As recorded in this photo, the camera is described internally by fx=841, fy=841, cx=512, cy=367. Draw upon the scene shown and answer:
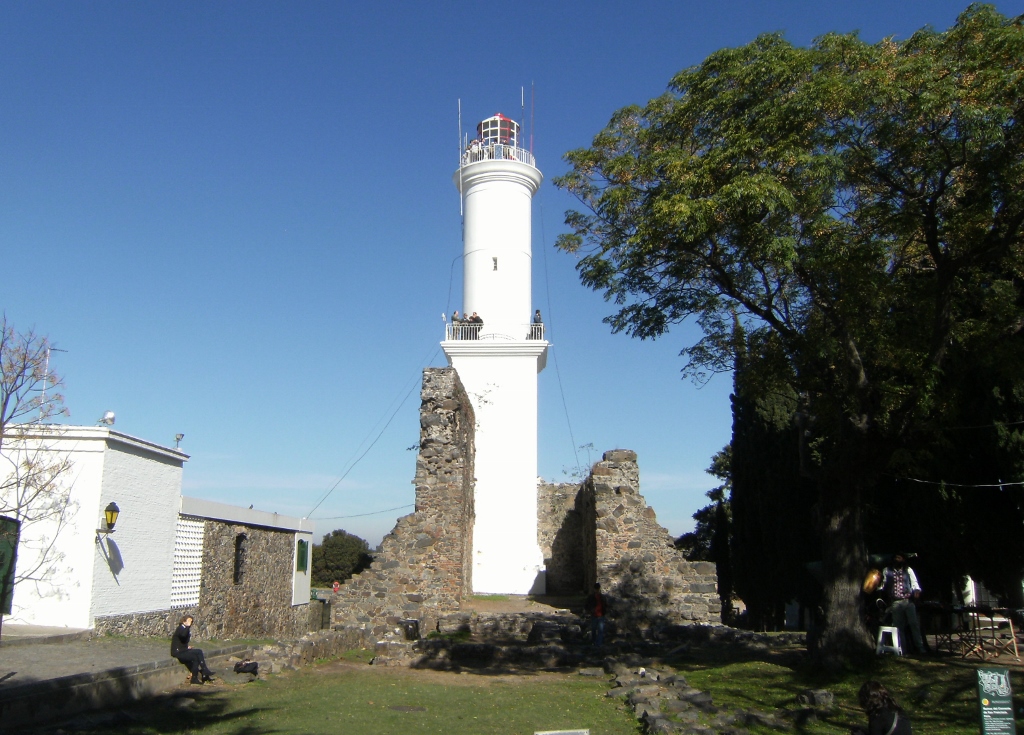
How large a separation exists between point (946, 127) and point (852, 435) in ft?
13.0

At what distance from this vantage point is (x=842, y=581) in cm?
1091

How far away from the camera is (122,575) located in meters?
14.5

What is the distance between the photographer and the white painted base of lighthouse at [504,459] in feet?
71.7

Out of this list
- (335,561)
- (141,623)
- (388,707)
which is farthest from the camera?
(335,561)

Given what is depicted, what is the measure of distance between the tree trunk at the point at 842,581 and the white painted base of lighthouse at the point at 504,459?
11.4 m

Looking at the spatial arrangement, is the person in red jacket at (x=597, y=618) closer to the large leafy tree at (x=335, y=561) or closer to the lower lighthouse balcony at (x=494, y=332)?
the lower lighthouse balcony at (x=494, y=332)

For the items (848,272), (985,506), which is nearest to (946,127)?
(848,272)

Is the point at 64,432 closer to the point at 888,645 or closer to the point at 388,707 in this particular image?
the point at 388,707

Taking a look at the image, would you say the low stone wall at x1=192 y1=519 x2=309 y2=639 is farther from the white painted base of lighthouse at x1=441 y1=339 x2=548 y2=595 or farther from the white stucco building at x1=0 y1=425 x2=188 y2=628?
the white painted base of lighthouse at x1=441 y1=339 x2=548 y2=595

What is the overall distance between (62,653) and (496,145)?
1925 cm

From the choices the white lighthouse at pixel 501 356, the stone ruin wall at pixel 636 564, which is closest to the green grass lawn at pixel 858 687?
the stone ruin wall at pixel 636 564

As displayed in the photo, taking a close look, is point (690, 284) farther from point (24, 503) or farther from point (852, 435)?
point (24, 503)

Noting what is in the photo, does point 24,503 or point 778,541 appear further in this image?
point 778,541

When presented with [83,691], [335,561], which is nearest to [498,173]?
[83,691]
